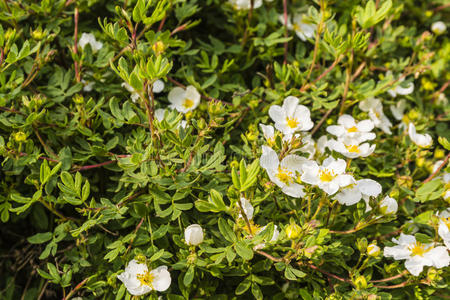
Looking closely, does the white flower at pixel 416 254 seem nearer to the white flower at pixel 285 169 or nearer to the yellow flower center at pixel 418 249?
the yellow flower center at pixel 418 249

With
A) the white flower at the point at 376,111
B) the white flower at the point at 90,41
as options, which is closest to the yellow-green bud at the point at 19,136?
the white flower at the point at 90,41

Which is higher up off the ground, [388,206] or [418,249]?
[388,206]

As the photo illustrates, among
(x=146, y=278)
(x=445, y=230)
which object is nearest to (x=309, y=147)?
(x=445, y=230)

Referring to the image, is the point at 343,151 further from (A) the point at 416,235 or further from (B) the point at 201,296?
(B) the point at 201,296

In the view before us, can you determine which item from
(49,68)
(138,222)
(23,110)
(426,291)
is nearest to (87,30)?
(49,68)

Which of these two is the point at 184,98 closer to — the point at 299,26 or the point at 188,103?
the point at 188,103
